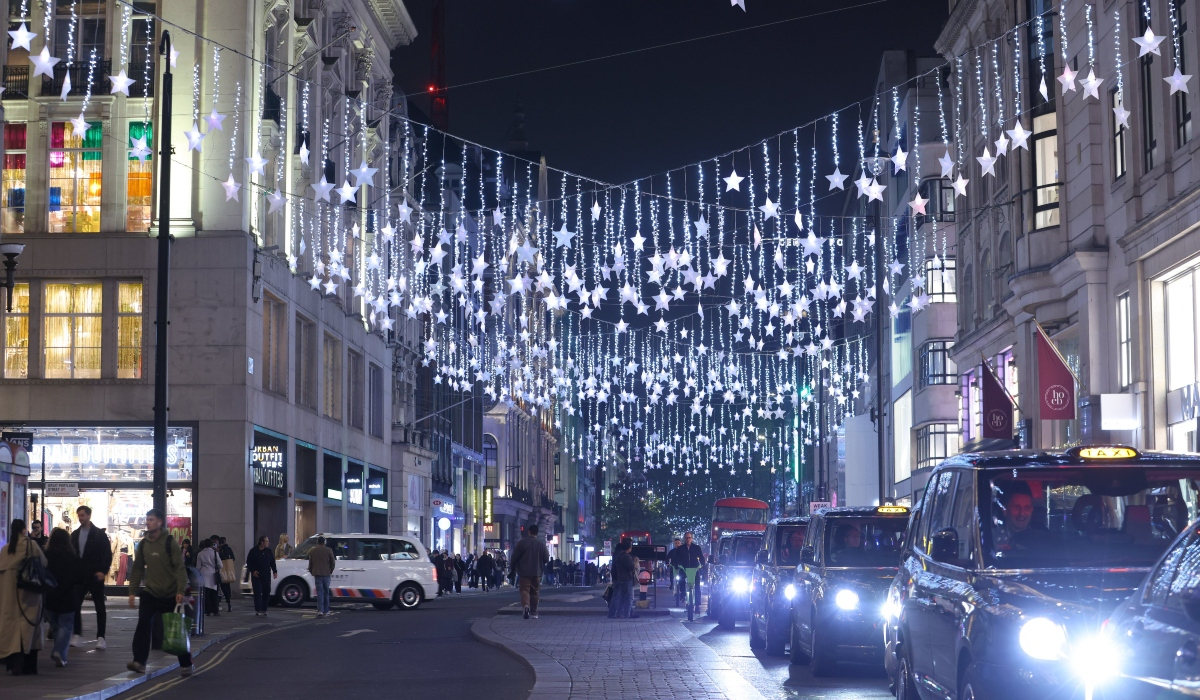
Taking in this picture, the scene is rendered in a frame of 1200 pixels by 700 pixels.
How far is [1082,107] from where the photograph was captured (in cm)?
→ 3036

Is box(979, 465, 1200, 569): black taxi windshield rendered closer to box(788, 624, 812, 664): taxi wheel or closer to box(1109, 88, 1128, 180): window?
box(788, 624, 812, 664): taxi wheel

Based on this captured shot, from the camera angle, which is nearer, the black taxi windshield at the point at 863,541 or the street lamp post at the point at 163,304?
the black taxi windshield at the point at 863,541

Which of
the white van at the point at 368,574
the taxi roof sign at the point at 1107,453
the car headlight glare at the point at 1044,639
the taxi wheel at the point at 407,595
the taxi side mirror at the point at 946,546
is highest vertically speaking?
the taxi roof sign at the point at 1107,453

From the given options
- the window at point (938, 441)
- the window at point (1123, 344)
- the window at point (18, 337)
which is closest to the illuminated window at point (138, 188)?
the window at point (18, 337)

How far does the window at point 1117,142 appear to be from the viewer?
93.9 ft

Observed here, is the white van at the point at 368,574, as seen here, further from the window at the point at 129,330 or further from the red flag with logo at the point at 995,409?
the red flag with logo at the point at 995,409

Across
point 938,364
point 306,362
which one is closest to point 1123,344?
point 938,364

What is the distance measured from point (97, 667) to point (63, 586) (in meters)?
1.03

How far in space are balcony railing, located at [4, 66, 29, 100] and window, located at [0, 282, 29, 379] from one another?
15.4ft

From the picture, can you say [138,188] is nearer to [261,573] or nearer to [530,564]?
[261,573]

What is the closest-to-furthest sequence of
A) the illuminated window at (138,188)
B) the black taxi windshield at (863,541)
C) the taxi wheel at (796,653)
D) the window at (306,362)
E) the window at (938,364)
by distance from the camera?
the black taxi windshield at (863,541), the taxi wheel at (796,653), the illuminated window at (138,188), the window at (306,362), the window at (938,364)

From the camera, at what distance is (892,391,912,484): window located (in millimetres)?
60797

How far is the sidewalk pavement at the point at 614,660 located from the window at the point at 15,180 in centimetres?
1904

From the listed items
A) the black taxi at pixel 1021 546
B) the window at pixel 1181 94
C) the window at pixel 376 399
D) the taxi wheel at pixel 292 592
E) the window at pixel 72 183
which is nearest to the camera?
the black taxi at pixel 1021 546
